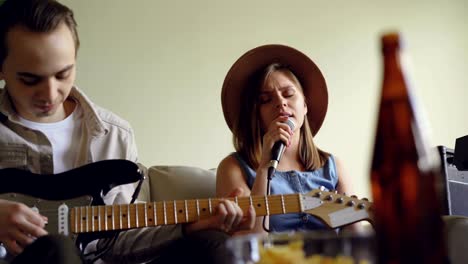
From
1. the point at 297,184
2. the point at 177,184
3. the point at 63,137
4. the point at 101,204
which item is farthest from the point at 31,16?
the point at 297,184

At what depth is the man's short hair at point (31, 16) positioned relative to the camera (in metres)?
1.24

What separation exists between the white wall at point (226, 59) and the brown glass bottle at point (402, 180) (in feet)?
4.73

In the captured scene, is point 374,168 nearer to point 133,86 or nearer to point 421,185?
point 421,185

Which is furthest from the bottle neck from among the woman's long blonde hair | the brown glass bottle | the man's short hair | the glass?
the woman's long blonde hair

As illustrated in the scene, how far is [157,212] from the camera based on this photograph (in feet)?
4.01

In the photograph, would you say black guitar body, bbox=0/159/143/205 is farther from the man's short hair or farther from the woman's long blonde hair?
the woman's long blonde hair

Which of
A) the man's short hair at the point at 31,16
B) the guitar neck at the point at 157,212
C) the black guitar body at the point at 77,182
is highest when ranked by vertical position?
the man's short hair at the point at 31,16

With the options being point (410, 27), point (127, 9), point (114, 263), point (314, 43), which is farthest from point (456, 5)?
point (114, 263)

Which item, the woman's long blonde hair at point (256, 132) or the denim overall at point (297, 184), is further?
the woman's long blonde hair at point (256, 132)

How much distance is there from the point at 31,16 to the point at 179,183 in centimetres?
63

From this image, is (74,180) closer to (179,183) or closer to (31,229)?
(31,229)

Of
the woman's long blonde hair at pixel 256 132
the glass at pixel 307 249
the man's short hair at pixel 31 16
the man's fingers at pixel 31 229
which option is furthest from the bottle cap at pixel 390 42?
the woman's long blonde hair at pixel 256 132

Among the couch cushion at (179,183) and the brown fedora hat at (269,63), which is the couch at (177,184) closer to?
the couch cushion at (179,183)

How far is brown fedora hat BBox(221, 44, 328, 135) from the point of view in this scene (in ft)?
5.45
